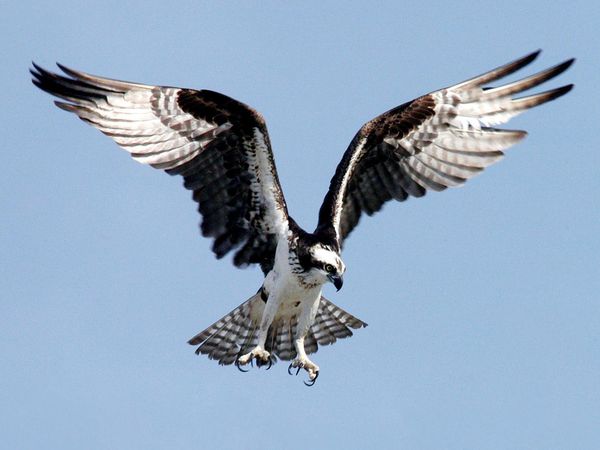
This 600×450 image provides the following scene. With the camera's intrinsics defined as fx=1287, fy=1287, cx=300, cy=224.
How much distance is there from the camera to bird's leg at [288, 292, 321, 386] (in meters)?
13.2

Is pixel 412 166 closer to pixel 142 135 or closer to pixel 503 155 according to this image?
pixel 503 155

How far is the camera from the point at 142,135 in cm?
1311

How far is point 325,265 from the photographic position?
41.1 ft

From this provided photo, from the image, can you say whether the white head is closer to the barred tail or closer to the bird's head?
the bird's head

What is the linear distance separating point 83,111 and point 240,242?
83.2 inches

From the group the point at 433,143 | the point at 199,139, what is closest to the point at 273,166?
the point at 199,139

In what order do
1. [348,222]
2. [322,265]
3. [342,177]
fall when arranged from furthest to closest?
[348,222], [342,177], [322,265]

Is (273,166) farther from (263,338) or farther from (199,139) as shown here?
(263,338)

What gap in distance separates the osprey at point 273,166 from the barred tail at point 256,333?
1 cm

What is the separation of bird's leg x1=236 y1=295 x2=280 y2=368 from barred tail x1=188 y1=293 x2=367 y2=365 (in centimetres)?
42

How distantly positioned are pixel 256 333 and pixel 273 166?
208cm

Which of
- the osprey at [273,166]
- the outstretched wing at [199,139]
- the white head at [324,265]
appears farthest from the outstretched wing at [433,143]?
the white head at [324,265]

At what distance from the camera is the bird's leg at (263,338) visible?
13.1m

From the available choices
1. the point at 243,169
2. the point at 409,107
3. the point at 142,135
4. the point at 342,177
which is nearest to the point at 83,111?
the point at 142,135
